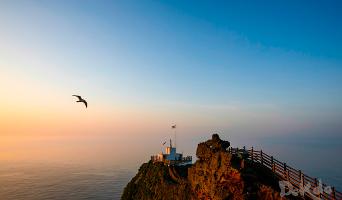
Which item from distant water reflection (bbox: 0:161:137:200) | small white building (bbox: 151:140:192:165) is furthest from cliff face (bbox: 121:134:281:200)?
distant water reflection (bbox: 0:161:137:200)

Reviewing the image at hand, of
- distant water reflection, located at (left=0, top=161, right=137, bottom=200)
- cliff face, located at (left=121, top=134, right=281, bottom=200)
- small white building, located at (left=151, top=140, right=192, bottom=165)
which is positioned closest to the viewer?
cliff face, located at (left=121, top=134, right=281, bottom=200)

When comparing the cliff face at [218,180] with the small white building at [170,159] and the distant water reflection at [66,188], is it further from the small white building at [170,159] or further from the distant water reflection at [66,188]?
the distant water reflection at [66,188]

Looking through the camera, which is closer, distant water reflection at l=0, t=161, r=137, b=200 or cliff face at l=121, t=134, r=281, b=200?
cliff face at l=121, t=134, r=281, b=200

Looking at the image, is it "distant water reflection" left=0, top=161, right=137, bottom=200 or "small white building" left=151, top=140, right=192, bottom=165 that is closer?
"small white building" left=151, top=140, right=192, bottom=165

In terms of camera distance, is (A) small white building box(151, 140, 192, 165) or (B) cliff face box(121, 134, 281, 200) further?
Answer: (A) small white building box(151, 140, 192, 165)

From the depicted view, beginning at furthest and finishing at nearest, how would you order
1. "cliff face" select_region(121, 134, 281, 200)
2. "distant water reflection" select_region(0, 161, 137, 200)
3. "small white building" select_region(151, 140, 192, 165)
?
"distant water reflection" select_region(0, 161, 137, 200) → "small white building" select_region(151, 140, 192, 165) → "cliff face" select_region(121, 134, 281, 200)

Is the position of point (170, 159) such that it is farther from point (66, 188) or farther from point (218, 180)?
point (66, 188)

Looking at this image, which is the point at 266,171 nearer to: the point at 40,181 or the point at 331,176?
the point at 331,176

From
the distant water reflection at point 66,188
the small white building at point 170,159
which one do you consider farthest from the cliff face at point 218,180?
the distant water reflection at point 66,188

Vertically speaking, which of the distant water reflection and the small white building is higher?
the small white building

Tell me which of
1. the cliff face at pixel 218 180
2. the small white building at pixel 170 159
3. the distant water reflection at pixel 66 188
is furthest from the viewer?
the distant water reflection at pixel 66 188

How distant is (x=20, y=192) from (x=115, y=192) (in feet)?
115

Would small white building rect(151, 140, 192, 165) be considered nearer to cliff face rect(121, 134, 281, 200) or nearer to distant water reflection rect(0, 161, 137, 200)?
cliff face rect(121, 134, 281, 200)

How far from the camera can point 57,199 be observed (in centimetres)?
9612
